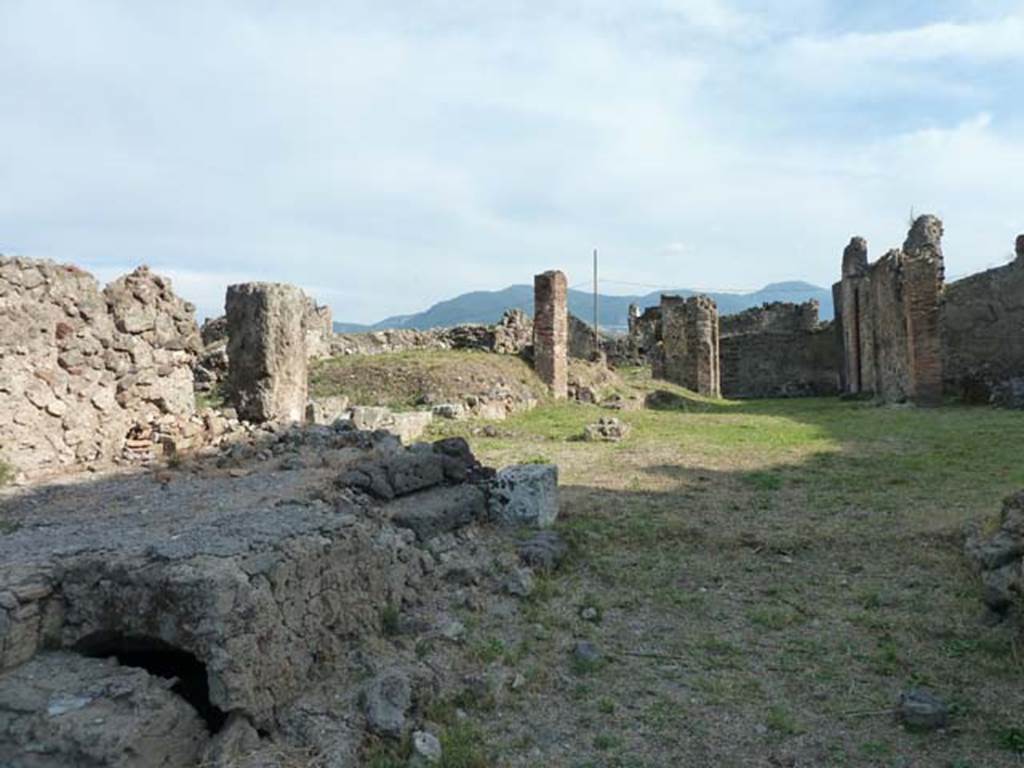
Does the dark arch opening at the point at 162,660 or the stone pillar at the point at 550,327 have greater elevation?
the stone pillar at the point at 550,327

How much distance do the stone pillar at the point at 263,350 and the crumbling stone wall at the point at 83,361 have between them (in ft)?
4.91

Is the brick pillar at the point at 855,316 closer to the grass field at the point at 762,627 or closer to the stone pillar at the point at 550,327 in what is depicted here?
the stone pillar at the point at 550,327

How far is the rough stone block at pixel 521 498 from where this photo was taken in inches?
266

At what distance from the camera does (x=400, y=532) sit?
5.60 metres

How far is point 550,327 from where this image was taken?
19328 millimetres

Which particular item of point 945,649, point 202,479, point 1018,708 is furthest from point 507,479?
point 1018,708

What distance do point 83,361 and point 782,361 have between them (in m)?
26.5

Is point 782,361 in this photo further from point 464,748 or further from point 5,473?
point 464,748

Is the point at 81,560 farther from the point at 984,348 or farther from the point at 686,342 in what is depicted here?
the point at 686,342

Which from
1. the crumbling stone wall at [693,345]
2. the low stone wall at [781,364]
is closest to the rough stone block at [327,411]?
the crumbling stone wall at [693,345]

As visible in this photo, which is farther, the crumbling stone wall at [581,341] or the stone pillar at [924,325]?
the crumbling stone wall at [581,341]

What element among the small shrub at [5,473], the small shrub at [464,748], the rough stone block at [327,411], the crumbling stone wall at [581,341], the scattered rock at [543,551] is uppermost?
the crumbling stone wall at [581,341]

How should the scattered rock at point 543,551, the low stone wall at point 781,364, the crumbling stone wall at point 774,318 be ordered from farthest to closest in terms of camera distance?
the crumbling stone wall at point 774,318 → the low stone wall at point 781,364 → the scattered rock at point 543,551

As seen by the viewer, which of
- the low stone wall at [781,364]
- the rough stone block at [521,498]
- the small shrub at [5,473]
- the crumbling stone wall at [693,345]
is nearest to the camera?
the small shrub at [5,473]
